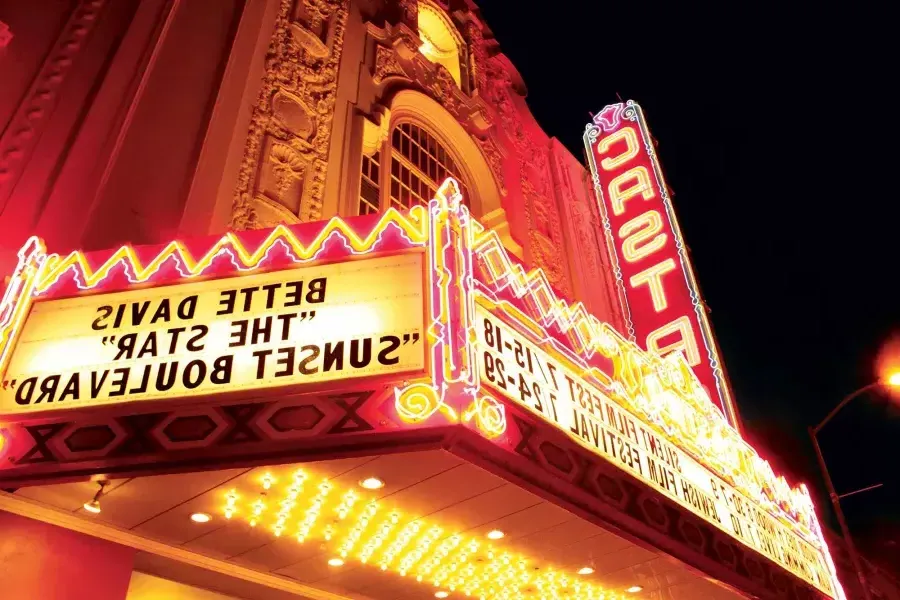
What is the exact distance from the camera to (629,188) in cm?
1483

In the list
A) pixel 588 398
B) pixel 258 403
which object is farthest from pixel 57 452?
pixel 588 398

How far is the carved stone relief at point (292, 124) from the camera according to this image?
9.23m

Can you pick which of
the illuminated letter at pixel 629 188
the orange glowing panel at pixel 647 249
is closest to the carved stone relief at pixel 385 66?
the orange glowing panel at pixel 647 249

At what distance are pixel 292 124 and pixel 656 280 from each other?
23.6 ft

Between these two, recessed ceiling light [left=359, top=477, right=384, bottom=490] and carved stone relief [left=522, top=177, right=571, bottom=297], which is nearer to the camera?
recessed ceiling light [left=359, top=477, right=384, bottom=490]

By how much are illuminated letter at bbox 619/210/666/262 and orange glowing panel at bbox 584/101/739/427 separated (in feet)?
0.06

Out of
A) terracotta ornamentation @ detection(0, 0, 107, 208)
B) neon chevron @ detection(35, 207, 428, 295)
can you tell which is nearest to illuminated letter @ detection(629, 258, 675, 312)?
neon chevron @ detection(35, 207, 428, 295)

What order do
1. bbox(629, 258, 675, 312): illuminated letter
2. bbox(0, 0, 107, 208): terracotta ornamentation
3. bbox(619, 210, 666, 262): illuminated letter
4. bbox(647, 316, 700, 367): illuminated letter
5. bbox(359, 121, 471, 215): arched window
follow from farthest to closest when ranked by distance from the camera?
bbox(619, 210, 666, 262): illuminated letter, bbox(629, 258, 675, 312): illuminated letter, bbox(647, 316, 700, 367): illuminated letter, bbox(359, 121, 471, 215): arched window, bbox(0, 0, 107, 208): terracotta ornamentation

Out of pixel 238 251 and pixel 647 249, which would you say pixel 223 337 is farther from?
pixel 647 249

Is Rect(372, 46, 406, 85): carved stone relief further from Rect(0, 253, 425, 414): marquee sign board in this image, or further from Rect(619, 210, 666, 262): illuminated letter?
Rect(0, 253, 425, 414): marquee sign board

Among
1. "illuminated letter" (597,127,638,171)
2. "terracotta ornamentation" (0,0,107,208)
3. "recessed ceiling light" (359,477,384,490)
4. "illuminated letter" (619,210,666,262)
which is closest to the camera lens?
"recessed ceiling light" (359,477,384,490)

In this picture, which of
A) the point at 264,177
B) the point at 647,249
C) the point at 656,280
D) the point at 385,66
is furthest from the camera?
the point at 647,249

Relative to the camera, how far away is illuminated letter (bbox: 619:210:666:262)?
13781mm

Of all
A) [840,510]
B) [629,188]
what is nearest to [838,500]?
[840,510]
